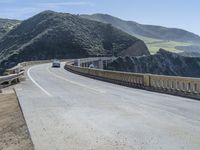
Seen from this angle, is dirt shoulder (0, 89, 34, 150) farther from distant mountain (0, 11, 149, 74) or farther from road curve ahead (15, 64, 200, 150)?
distant mountain (0, 11, 149, 74)

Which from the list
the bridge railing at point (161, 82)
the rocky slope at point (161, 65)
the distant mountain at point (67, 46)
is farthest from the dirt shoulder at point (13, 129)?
the distant mountain at point (67, 46)

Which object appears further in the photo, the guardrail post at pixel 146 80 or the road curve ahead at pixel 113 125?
the guardrail post at pixel 146 80

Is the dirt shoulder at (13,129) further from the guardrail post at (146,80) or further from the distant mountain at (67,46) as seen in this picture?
the distant mountain at (67,46)

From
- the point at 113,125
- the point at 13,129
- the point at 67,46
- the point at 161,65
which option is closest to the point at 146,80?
the point at 113,125

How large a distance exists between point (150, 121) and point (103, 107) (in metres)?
3.86

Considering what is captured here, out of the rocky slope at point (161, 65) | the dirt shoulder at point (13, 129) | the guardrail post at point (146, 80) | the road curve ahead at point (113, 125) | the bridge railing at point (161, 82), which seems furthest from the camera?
the rocky slope at point (161, 65)

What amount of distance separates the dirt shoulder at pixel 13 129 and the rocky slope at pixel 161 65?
11919 centimetres

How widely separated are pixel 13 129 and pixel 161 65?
163741 mm

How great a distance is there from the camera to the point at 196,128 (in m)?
11.4

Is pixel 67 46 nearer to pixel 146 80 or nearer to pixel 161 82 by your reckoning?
pixel 146 80

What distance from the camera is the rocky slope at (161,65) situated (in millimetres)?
146163

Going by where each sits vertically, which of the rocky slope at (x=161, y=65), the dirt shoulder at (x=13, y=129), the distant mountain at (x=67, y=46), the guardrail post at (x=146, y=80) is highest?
the dirt shoulder at (x=13, y=129)

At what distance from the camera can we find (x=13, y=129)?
12.6 m

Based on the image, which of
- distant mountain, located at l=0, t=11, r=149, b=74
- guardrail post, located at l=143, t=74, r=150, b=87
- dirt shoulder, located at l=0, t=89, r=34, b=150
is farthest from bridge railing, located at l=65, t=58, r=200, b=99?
distant mountain, located at l=0, t=11, r=149, b=74
